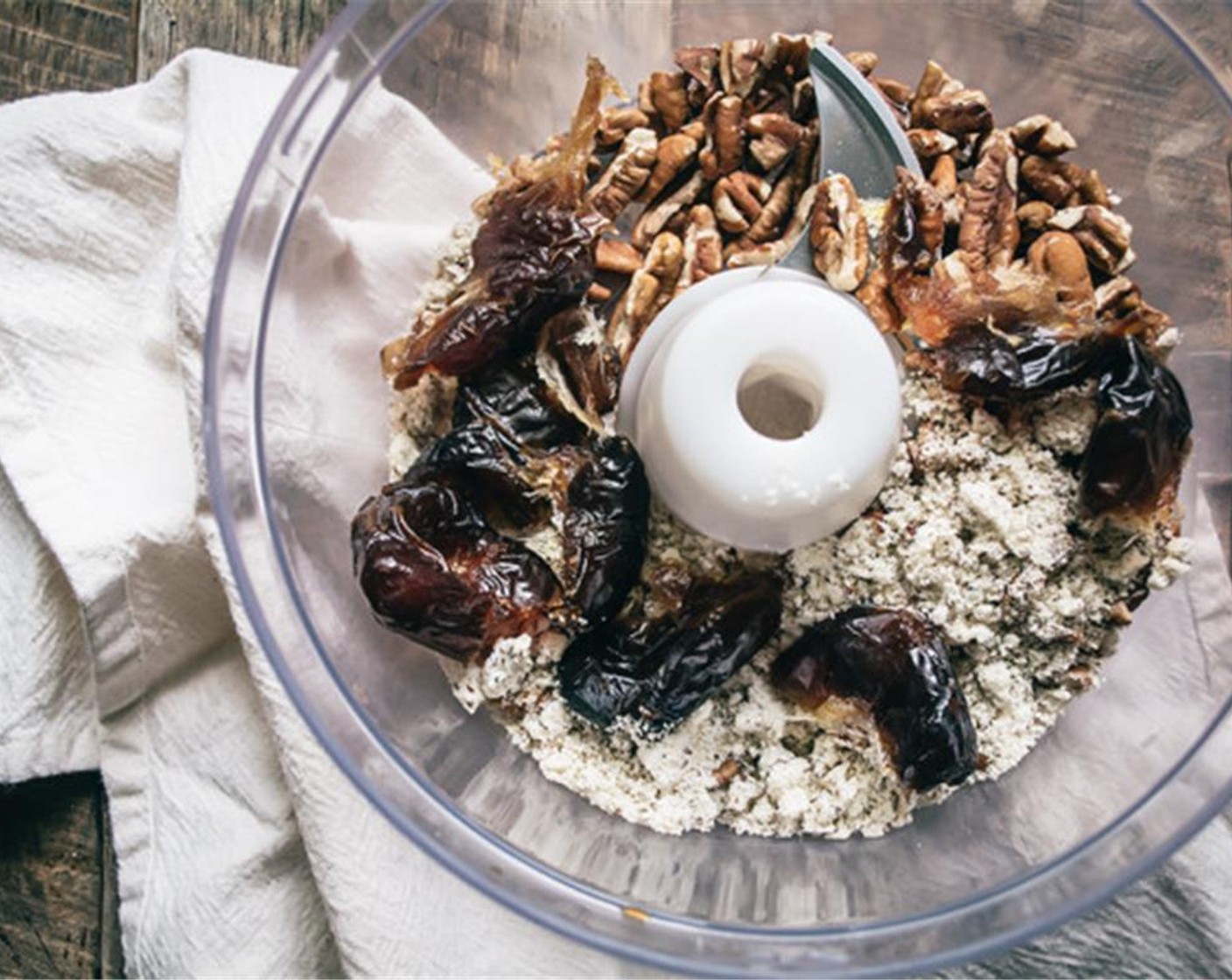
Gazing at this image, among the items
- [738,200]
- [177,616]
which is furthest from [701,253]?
[177,616]

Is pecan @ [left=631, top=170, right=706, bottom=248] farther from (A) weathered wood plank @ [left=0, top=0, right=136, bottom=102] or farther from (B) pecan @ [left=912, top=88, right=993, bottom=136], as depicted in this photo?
(A) weathered wood plank @ [left=0, top=0, right=136, bottom=102]

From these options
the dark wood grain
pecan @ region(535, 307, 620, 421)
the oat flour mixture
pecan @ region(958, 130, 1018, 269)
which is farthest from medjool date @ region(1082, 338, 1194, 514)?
the dark wood grain

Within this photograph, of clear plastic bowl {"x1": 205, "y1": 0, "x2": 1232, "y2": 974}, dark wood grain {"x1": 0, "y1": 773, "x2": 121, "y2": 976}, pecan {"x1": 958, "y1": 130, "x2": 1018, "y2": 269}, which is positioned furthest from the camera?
dark wood grain {"x1": 0, "y1": 773, "x2": 121, "y2": 976}

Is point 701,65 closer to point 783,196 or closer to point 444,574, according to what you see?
point 783,196

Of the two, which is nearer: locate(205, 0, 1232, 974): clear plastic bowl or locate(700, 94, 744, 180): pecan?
locate(205, 0, 1232, 974): clear plastic bowl

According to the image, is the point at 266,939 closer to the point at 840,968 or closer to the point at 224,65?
the point at 840,968

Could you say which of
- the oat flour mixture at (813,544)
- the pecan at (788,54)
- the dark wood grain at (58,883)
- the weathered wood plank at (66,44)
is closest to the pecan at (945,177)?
the oat flour mixture at (813,544)
